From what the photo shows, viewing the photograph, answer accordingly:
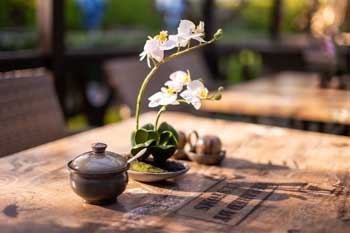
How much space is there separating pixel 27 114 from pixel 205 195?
1006mm

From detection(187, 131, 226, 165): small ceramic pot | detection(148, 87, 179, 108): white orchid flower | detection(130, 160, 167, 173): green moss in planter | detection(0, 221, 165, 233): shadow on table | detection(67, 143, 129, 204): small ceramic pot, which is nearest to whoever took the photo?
detection(0, 221, 165, 233): shadow on table

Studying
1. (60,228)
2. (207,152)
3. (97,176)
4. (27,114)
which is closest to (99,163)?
(97,176)

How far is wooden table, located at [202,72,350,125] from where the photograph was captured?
A: 2.85 meters

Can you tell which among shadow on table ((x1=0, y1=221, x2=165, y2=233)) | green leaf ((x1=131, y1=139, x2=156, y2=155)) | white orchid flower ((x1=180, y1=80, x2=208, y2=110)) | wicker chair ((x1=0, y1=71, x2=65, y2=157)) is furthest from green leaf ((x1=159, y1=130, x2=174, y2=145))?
wicker chair ((x1=0, y1=71, x2=65, y2=157))

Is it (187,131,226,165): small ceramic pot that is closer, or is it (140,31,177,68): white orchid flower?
(140,31,177,68): white orchid flower

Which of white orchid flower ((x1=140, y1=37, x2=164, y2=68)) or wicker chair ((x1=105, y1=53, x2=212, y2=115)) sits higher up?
white orchid flower ((x1=140, y1=37, x2=164, y2=68))

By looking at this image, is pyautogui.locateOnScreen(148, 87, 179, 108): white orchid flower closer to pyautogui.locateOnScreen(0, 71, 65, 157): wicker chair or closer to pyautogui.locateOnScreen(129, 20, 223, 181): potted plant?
pyautogui.locateOnScreen(129, 20, 223, 181): potted plant

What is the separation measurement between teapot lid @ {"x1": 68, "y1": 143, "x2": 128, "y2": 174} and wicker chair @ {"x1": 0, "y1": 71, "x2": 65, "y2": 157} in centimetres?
75

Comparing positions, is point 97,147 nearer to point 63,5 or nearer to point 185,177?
point 185,177

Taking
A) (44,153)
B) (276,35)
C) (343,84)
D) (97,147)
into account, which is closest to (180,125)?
(44,153)

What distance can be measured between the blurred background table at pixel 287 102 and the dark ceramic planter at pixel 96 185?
169 centimetres

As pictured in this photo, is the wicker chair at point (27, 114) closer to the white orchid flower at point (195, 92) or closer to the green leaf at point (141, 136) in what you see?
the green leaf at point (141, 136)

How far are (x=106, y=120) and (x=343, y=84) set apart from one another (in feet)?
7.88

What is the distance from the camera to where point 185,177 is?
63.6 inches
